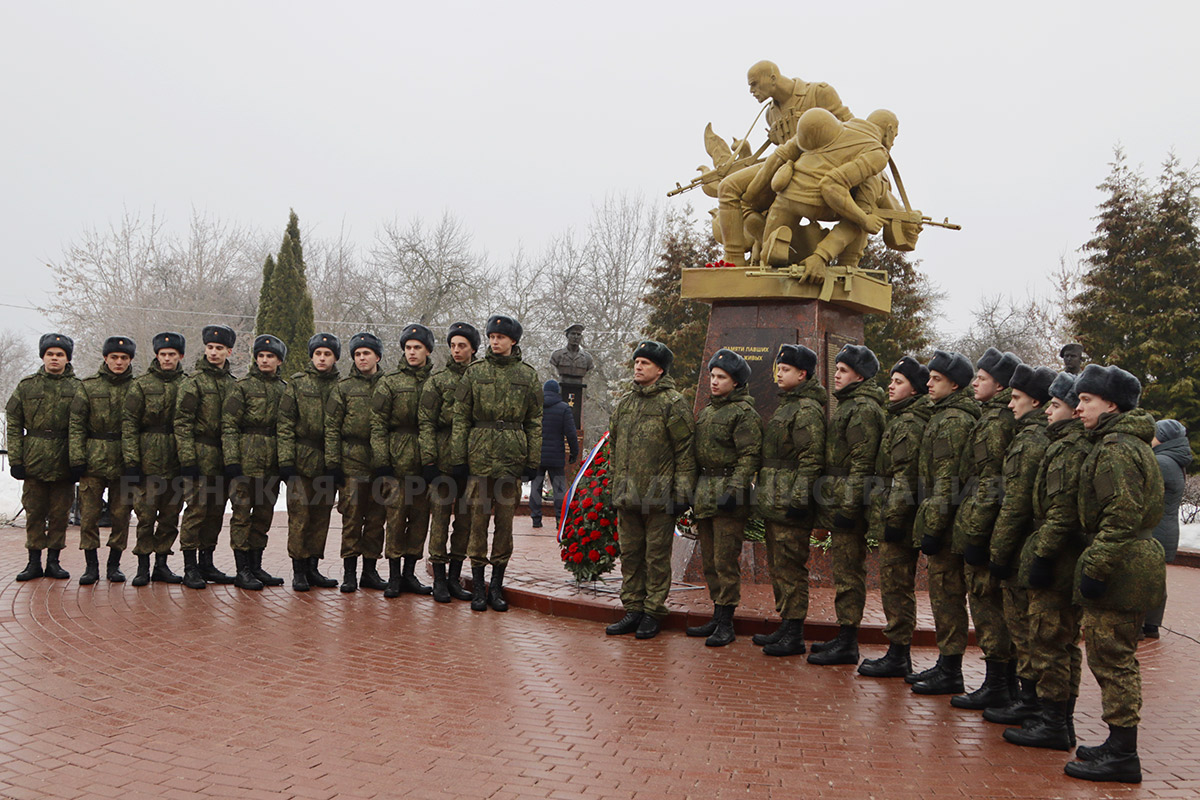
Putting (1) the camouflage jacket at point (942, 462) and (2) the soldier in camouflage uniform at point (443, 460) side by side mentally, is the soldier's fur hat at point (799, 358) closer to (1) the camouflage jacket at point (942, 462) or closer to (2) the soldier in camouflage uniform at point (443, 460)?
(1) the camouflage jacket at point (942, 462)

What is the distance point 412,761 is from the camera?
14.2 ft

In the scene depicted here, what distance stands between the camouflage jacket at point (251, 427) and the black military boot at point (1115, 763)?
657 cm

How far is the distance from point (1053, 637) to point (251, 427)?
6.56m

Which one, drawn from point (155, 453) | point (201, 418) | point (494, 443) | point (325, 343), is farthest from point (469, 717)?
point (155, 453)

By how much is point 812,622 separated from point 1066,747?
7.95 ft

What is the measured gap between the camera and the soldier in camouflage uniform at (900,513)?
607 cm

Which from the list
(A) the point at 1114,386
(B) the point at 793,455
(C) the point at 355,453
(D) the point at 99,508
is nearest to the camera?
(A) the point at 1114,386

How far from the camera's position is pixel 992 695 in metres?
5.56

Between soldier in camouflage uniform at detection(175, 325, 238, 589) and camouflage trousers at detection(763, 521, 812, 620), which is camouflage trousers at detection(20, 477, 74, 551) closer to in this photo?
soldier in camouflage uniform at detection(175, 325, 238, 589)

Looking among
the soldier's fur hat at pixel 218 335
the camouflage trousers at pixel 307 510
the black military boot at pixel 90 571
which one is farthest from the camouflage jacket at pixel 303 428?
the black military boot at pixel 90 571

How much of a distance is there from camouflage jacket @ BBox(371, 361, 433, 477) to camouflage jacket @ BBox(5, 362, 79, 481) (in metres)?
2.77

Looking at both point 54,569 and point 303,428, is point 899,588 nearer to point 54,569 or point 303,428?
point 303,428

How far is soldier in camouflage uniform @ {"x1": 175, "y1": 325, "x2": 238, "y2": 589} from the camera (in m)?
8.41

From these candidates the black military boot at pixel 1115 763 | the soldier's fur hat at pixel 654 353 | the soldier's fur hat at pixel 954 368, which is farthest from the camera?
the soldier's fur hat at pixel 654 353
